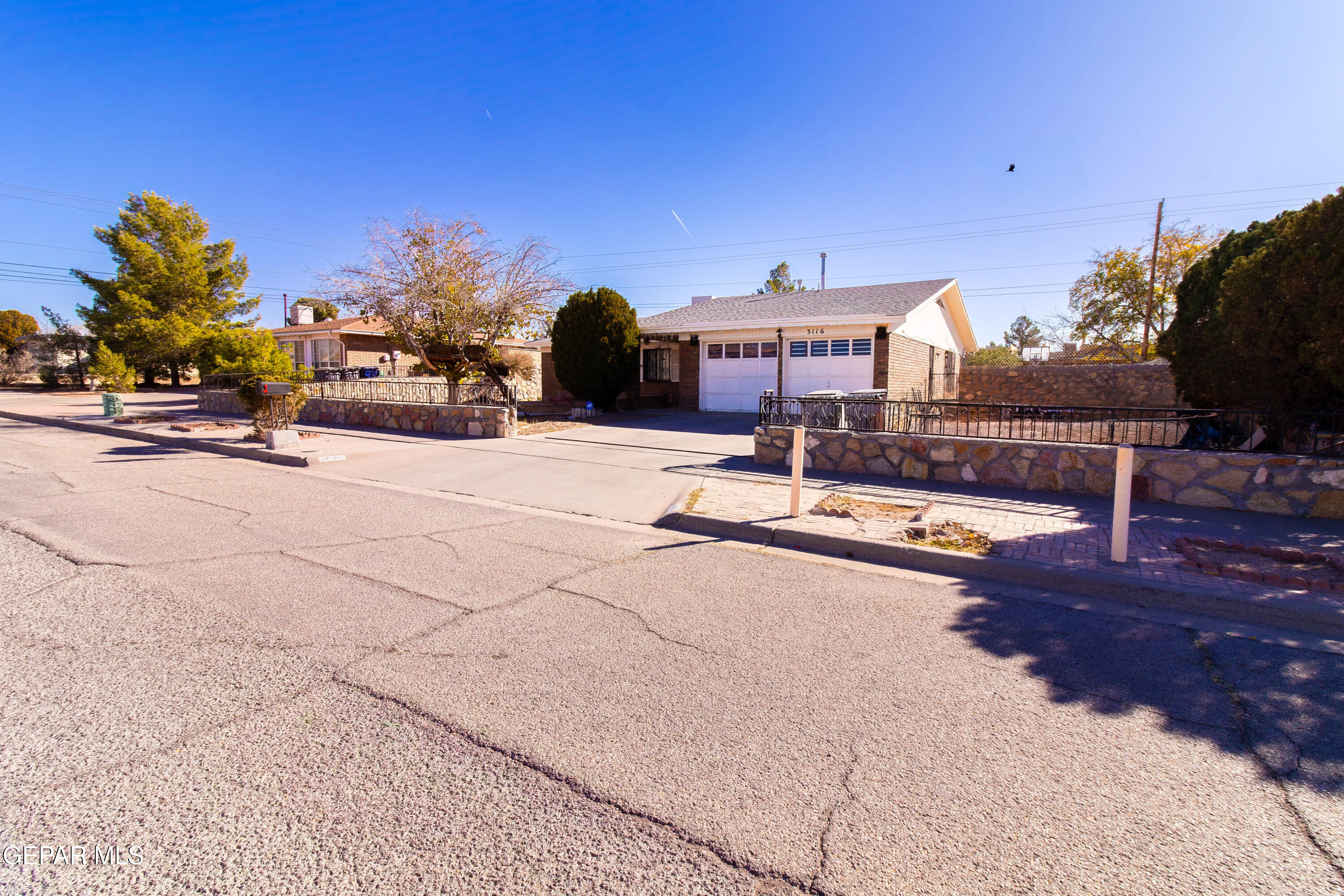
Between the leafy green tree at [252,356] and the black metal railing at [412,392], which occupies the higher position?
the leafy green tree at [252,356]

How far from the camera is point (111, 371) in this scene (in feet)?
92.1

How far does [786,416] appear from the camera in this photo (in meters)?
10.8

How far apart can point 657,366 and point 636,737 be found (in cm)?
2114

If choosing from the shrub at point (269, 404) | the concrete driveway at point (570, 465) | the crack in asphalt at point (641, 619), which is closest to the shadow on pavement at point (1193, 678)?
the crack in asphalt at point (641, 619)

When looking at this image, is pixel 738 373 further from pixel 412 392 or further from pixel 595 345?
pixel 412 392

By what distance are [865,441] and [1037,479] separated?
2.30 m

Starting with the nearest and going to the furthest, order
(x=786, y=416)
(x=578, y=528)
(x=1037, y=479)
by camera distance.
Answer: (x=578, y=528) → (x=1037, y=479) → (x=786, y=416)

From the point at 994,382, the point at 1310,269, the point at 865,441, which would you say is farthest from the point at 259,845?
the point at 994,382

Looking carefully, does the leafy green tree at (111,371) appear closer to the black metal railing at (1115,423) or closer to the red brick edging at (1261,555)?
the black metal railing at (1115,423)

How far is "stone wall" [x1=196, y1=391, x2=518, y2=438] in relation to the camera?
47.8 ft

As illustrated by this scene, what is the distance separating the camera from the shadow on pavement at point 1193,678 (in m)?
2.94

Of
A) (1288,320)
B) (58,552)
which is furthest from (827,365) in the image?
(58,552)

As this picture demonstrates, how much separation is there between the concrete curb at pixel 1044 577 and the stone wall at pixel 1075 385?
16061 mm

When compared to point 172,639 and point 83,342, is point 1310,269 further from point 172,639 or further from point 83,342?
point 83,342
